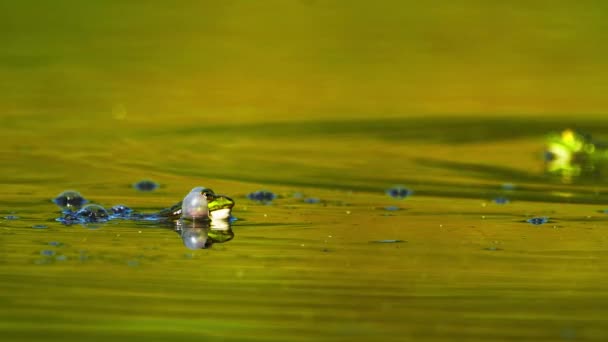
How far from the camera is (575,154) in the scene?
8953 millimetres

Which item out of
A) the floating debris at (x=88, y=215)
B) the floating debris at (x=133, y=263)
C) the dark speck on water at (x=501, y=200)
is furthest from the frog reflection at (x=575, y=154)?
the floating debris at (x=133, y=263)

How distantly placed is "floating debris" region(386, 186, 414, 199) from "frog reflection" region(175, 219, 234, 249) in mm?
1275

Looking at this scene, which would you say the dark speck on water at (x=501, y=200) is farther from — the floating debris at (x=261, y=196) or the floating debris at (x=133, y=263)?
the floating debris at (x=133, y=263)

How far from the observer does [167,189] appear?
6945 millimetres

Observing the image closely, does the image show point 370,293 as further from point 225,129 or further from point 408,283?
point 225,129

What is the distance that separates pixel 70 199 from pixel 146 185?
2.70 ft

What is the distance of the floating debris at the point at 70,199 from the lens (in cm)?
615

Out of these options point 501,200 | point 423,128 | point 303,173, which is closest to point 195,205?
point 501,200

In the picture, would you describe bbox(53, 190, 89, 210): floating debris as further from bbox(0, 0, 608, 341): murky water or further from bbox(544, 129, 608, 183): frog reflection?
bbox(544, 129, 608, 183): frog reflection

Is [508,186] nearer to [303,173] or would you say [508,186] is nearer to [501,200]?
[501,200]

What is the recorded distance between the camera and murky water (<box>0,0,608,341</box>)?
411cm

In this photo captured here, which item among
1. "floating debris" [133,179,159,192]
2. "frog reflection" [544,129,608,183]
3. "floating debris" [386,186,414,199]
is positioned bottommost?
"floating debris" [386,186,414,199]

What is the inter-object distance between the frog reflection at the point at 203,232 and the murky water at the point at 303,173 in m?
0.02

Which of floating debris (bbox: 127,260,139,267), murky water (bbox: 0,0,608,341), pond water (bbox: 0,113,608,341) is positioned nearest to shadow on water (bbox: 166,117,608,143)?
murky water (bbox: 0,0,608,341)
